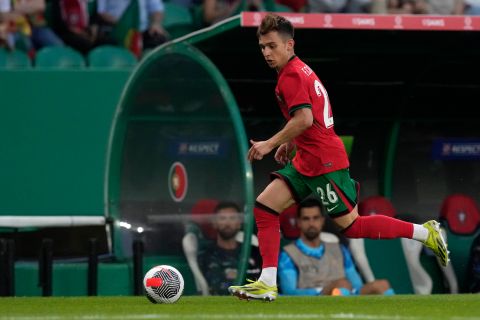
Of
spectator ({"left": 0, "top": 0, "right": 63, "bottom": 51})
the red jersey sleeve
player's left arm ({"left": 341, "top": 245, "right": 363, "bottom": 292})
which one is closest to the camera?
the red jersey sleeve

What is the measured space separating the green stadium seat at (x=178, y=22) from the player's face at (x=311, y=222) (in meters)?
3.97

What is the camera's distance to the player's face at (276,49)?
792 centimetres

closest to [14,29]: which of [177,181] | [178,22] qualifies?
[178,22]

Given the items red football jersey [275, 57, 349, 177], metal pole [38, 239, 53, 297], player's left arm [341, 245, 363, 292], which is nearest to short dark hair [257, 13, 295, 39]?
red football jersey [275, 57, 349, 177]

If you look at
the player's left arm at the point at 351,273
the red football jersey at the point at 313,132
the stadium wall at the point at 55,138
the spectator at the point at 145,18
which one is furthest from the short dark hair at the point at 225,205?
the spectator at the point at 145,18

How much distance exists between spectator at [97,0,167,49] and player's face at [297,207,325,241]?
359 cm

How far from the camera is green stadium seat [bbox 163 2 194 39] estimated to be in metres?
15.0

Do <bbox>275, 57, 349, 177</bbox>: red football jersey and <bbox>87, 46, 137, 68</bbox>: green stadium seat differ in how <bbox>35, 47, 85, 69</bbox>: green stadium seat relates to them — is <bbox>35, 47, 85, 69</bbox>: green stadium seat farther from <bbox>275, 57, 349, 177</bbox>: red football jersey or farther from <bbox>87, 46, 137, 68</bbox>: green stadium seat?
<bbox>275, 57, 349, 177</bbox>: red football jersey

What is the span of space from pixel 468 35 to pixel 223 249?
296 centimetres

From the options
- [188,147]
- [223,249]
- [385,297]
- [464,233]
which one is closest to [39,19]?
[188,147]

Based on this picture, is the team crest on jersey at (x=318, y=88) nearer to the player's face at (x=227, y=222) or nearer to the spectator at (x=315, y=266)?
the player's face at (x=227, y=222)

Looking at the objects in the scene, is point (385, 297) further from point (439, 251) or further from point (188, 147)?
point (188, 147)

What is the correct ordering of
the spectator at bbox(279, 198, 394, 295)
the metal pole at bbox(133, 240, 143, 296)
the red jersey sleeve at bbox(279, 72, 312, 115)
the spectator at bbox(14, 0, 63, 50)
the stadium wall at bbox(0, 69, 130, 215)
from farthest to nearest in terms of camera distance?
1. the spectator at bbox(14, 0, 63, 50)
2. the stadium wall at bbox(0, 69, 130, 215)
3. the spectator at bbox(279, 198, 394, 295)
4. the metal pole at bbox(133, 240, 143, 296)
5. the red jersey sleeve at bbox(279, 72, 312, 115)

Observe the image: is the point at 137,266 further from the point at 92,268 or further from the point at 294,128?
the point at 294,128
